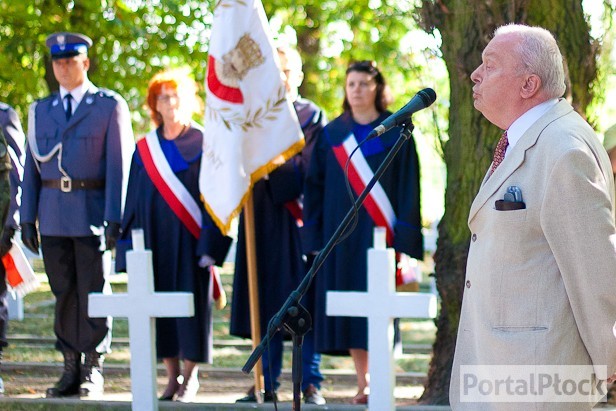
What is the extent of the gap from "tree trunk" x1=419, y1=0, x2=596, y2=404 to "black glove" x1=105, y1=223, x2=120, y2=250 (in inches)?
80.9

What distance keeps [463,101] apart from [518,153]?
3.06m

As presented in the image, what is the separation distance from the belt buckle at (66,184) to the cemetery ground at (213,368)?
1337 mm

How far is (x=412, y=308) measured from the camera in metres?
5.87

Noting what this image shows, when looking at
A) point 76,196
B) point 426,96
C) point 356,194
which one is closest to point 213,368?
point 76,196

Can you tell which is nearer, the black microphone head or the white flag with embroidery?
the black microphone head

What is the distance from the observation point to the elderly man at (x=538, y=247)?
3568mm

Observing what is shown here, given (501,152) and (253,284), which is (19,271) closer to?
(253,284)

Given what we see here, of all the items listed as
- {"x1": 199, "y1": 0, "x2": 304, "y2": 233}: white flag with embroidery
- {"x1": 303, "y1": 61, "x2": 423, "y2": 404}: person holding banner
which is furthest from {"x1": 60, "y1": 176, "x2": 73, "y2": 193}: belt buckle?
{"x1": 303, "y1": 61, "x2": 423, "y2": 404}: person holding banner

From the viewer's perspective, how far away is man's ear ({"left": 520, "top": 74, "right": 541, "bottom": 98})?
3783mm

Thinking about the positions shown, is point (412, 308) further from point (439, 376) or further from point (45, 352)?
point (45, 352)

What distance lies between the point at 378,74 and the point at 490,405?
11.8 feet

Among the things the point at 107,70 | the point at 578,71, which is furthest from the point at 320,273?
the point at 107,70

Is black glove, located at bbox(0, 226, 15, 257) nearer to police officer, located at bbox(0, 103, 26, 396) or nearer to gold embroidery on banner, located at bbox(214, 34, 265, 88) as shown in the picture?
police officer, located at bbox(0, 103, 26, 396)

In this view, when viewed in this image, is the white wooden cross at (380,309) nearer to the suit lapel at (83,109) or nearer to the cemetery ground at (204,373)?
the cemetery ground at (204,373)
